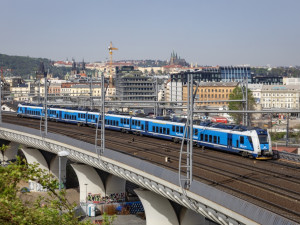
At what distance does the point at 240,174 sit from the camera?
31.8m

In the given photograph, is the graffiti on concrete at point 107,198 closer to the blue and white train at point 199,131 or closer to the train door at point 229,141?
the blue and white train at point 199,131

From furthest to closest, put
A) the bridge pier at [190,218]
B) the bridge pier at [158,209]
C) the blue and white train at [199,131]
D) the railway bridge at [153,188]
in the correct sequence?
the blue and white train at [199,131] < the bridge pier at [158,209] < the bridge pier at [190,218] < the railway bridge at [153,188]

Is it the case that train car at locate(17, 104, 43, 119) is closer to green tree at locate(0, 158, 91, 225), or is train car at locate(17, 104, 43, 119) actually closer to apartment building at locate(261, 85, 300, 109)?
green tree at locate(0, 158, 91, 225)

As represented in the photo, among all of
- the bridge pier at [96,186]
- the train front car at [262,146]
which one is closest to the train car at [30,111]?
the bridge pier at [96,186]

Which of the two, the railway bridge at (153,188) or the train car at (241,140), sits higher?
the train car at (241,140)

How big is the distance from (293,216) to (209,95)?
4914 inches

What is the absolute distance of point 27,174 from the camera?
16031 millimetres

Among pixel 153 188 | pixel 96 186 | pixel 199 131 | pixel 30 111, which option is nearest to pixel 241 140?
pixel 199 131

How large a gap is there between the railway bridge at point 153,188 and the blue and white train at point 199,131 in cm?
531

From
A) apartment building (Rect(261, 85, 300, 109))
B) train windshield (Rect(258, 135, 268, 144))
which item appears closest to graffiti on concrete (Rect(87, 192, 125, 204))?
train windshield (Rect(258, 135, 268, 144))

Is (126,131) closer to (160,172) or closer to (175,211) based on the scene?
(175,211)

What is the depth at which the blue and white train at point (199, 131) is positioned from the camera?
38500 millimetres

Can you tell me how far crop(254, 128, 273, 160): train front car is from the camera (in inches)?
1503

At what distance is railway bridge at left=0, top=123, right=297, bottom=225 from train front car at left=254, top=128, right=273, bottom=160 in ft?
19.1
